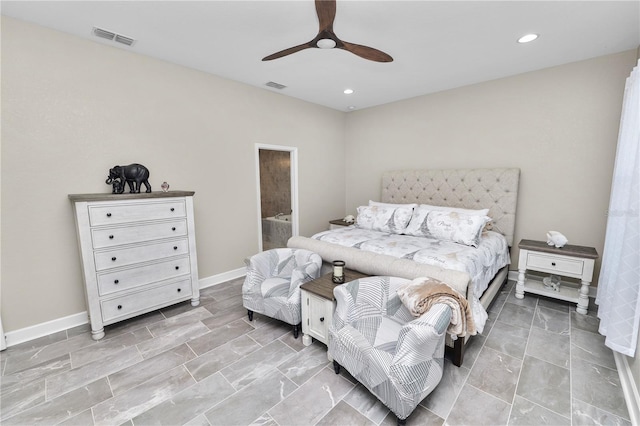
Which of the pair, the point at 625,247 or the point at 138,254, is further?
the point at 138,254

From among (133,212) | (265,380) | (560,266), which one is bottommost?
(265,380)

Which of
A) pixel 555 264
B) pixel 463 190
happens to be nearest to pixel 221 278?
pixel 463 190

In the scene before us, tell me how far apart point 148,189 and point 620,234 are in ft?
13.9

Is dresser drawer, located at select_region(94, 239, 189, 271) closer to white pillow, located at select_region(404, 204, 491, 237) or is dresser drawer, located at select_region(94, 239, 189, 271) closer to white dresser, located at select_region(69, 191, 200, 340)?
white dresser, located at select_region(69, 191, 200, 340)

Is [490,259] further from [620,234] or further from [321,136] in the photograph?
[321,136]

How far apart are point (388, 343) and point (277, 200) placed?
499 centimetres

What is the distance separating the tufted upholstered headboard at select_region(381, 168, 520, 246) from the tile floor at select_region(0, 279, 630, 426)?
135 cm

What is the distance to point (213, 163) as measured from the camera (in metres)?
3.46

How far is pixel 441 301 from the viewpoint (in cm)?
166

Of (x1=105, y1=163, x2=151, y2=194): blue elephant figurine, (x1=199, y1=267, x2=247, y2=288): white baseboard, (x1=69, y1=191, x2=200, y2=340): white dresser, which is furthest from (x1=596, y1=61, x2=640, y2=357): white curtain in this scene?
(x1=105, y1=163, x2=151, y2=194): blue elephant figurine

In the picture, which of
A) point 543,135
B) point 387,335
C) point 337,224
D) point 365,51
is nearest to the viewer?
point 387,335

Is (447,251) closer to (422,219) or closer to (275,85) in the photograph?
(422,219)

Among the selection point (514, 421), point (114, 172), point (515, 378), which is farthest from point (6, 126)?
point (515, 378)

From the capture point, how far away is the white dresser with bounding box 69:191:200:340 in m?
2.37
